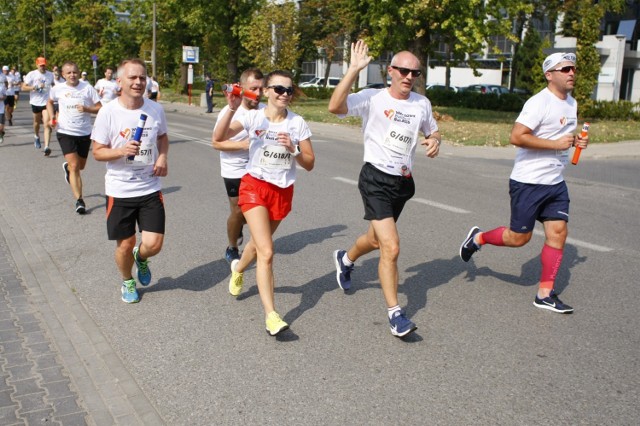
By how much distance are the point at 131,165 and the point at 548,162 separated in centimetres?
318

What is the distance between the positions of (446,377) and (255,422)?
1.21 m

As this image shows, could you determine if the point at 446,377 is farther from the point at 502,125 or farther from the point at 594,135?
the point at 502,125

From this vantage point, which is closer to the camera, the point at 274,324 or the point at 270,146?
the point at 274,324

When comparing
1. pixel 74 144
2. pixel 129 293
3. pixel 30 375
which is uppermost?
pixel 74 144

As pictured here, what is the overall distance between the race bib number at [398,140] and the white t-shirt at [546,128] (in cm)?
94

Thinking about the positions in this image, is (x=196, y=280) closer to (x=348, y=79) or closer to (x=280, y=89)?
(x=280, y=89)

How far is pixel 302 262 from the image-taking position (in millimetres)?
6836

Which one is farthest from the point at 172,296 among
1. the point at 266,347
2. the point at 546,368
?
the point at 546,368

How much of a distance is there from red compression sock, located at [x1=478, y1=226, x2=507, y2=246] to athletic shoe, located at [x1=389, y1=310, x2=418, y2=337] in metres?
1.65

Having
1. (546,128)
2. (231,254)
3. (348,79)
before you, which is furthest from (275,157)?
(546,128)

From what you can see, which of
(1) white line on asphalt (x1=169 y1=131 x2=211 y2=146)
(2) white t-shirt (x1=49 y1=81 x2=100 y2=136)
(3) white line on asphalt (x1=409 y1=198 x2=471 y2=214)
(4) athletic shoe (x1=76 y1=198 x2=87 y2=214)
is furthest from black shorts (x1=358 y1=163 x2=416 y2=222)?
(1) white line on asphalt (x1=169 y1=131 x2=211 y2=146)

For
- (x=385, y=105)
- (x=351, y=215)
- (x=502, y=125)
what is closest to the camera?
(x=385, y=105)

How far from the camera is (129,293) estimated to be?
18.4ft

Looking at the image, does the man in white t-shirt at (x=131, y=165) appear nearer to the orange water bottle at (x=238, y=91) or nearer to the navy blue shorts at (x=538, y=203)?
the orange water bottle at (x=238, y=91)
